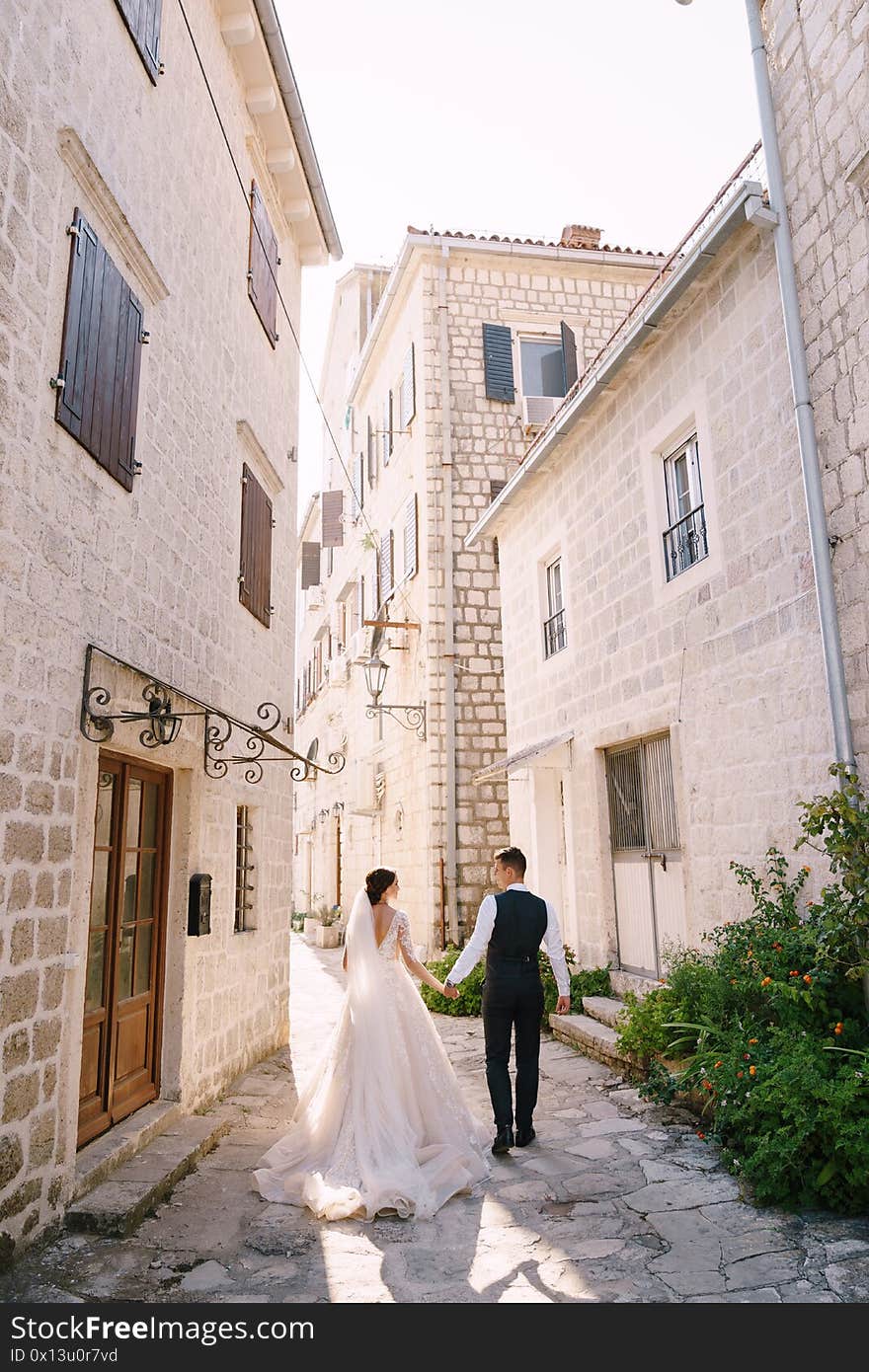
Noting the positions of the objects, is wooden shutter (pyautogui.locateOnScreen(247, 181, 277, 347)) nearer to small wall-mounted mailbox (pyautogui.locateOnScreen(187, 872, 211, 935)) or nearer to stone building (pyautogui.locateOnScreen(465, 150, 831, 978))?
stone building (pyautogui.locateOnScreen(465, 150, 831, 978))

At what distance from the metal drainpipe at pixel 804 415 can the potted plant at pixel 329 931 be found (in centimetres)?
1514

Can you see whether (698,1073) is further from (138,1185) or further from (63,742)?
(63,742)

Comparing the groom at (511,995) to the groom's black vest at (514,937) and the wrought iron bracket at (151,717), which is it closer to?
the groom's black vest at (514,937)

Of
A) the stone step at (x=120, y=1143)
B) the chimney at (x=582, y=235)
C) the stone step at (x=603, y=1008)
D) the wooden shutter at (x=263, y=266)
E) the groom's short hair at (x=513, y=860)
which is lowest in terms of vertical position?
the stone step at (x=120, y=1143)

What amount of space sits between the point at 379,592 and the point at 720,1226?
1333cm

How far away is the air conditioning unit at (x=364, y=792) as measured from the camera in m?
16.2

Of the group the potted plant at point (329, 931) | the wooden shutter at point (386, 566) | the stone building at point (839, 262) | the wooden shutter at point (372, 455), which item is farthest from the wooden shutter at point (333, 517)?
the stone building at point (839, 262)

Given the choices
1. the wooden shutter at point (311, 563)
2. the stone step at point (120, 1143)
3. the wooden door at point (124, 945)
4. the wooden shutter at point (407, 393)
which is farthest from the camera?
the wooden shutter at point (311, 563)

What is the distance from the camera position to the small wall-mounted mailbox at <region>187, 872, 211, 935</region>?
597 centimetres

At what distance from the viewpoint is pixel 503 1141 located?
17.3 ft

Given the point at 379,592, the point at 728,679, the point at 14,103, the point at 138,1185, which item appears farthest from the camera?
the point at 379,592

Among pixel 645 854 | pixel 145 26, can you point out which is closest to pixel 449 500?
pixel 645 854

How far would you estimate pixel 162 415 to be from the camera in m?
5.76
